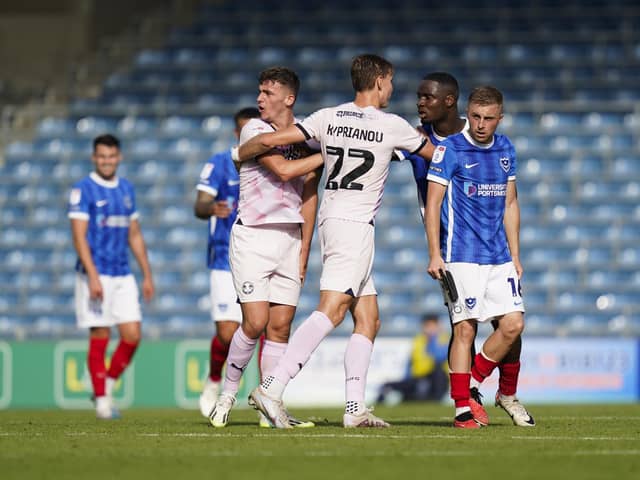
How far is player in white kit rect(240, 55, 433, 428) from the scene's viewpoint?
6.60m

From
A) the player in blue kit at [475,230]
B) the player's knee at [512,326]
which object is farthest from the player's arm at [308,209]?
the player's knee at [512,326]

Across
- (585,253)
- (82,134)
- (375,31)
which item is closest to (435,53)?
(375,31)

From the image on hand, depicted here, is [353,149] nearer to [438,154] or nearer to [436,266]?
[438,154]

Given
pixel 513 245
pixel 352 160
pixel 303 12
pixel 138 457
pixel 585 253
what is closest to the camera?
pixel 138 457

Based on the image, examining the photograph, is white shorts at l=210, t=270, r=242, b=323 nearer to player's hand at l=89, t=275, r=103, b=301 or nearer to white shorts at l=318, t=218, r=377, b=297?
player's hand at l=89, t=275, r=103, b=301

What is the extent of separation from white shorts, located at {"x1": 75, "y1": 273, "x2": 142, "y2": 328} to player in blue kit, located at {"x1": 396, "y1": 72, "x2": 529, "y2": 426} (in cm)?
310

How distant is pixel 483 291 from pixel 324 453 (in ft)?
6.16

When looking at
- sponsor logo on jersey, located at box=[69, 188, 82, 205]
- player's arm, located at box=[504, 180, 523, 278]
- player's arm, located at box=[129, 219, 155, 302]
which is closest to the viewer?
player's arm, located at box=[504, 180, 523, 278]

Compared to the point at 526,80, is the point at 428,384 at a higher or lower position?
lower

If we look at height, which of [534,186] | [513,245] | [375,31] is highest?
[375,31]

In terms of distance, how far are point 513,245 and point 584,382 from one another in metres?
7.05

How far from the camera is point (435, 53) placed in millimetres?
18812

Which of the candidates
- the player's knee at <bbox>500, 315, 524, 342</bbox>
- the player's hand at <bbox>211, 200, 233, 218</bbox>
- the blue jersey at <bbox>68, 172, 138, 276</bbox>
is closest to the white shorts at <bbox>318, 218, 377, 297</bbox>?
the player's knee at <bbox>500, 315, 524, 342</bbox>

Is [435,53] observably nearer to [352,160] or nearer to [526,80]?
[526,80]
